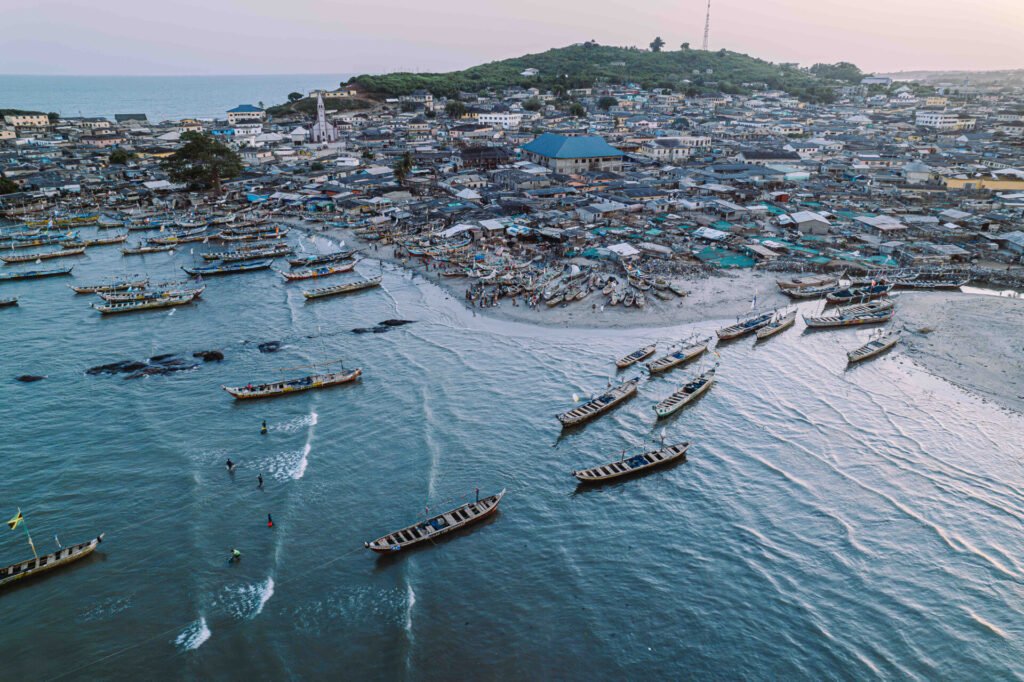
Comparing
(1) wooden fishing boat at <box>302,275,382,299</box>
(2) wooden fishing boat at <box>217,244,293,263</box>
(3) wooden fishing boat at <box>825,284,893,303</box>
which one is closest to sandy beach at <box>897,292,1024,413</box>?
(3) wooden fishing boat at <box>825,284,893,303</box>

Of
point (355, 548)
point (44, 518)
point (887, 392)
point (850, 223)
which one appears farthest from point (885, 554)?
point (850, 223)

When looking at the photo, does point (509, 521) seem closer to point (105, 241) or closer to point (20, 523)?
point (20, 523)

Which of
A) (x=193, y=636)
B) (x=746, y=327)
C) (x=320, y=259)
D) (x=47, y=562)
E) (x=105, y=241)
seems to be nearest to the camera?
(x=193, y=636)

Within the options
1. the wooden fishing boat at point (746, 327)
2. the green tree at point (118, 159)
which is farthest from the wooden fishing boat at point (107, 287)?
the green tree at point (118, 159)

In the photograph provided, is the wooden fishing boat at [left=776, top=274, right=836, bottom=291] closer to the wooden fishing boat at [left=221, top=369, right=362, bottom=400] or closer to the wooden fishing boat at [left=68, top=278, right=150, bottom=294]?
the wooden fishing boat at [left=221, top=369, right=362, bottom=400]

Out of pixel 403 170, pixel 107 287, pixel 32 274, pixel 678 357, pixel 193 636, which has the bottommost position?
pixel 193 636

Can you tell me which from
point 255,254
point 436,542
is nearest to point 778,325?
point 436,542
